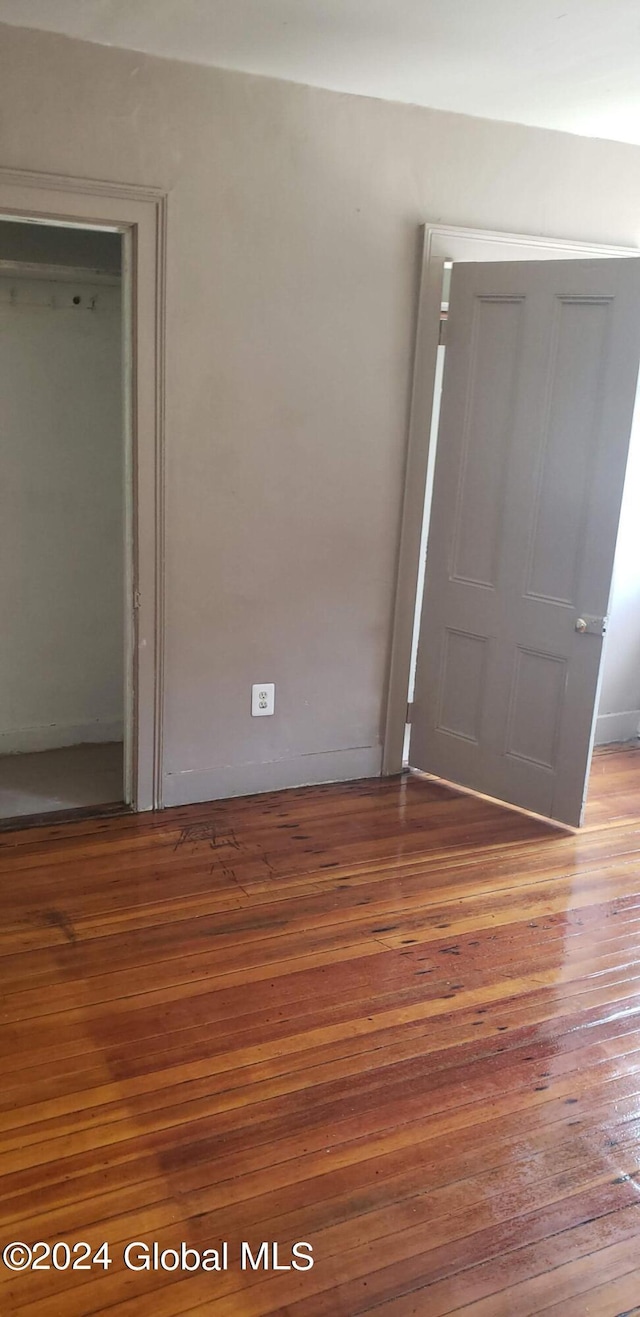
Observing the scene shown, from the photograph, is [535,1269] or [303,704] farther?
[303,704]

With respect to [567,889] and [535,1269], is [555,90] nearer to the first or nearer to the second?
[567,889]

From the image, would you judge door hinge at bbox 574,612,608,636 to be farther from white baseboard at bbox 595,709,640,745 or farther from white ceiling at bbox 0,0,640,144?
white ceiling at bbox 0,0,640,144

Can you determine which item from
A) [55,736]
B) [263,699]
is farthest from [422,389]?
[55,736]

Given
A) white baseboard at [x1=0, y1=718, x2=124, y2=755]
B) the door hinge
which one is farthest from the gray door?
white baseboard at [x1=0, y1=718, x2=124, y2=755]

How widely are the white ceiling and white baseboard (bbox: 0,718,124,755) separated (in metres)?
2.66

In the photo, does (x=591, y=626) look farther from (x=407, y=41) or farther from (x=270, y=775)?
(x=407, y=41)

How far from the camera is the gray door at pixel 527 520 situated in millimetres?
3338

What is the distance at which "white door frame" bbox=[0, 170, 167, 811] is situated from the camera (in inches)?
117

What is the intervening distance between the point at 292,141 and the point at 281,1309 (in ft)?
11.0

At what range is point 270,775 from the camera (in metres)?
3.83

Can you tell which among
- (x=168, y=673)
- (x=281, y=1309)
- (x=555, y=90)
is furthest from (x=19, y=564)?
(x=281, y=1309)

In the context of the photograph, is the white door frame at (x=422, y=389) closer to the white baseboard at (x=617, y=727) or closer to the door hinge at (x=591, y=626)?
the door hinge at (x=591, y=626)

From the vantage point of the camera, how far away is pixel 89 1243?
1.77 m

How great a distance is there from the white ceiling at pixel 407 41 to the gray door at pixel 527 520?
57cm
